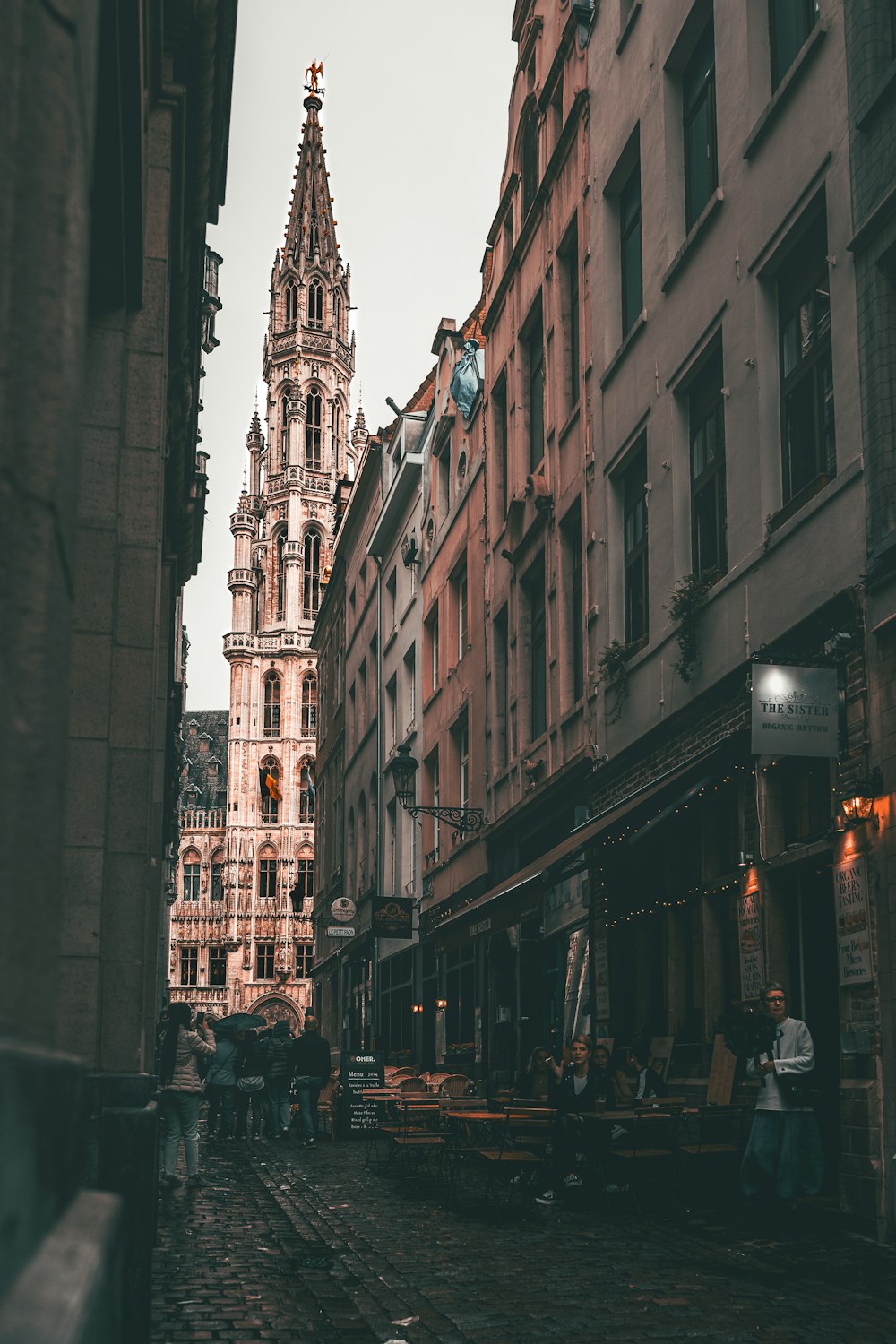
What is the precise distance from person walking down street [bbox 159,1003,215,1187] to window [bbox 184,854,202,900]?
8889cm

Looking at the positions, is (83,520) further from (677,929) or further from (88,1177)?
(677,929)

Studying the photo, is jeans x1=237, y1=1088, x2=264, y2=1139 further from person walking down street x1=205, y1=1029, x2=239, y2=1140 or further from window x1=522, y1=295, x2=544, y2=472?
window x1=522, y1=295, x2=544, y2=472

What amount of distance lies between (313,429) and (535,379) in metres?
89.2

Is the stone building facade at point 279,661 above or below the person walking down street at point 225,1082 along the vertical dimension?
above

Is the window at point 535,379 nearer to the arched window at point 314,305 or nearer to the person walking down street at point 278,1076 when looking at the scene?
the person walking down street at point 278,1076

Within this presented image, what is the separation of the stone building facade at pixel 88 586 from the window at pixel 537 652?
19.1 ft

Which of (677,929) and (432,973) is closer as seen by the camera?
(677,929)

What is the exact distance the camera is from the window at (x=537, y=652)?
22.4 m

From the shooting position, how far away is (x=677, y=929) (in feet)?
51.2

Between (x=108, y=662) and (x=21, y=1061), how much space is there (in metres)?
6.06

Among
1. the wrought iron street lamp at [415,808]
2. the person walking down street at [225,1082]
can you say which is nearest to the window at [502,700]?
the wrought iron street lamp at [415,808]

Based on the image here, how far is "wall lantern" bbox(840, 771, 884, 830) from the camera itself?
34.8 feet

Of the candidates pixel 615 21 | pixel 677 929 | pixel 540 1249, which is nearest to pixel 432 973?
pixel 677 929

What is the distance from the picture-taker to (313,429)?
4397 inches
